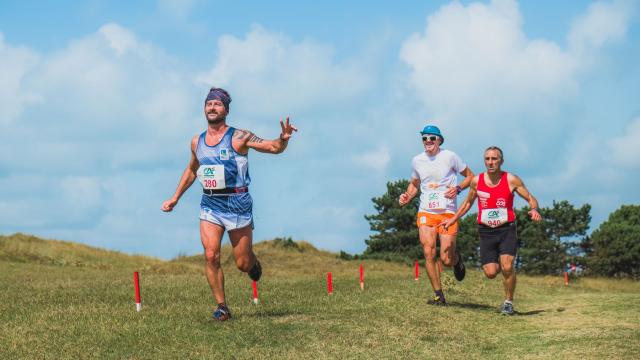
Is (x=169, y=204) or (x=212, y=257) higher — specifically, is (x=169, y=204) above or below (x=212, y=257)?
above

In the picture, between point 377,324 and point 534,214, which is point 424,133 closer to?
point 534,214

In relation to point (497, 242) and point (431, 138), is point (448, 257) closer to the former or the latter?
point (497, 242)

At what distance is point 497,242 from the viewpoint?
515 inches

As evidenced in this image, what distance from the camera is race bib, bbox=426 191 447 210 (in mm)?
13633

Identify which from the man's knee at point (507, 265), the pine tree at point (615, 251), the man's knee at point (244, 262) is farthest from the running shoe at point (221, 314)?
the pine tree at point (615, 251)

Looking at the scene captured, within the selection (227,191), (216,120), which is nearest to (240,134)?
(216,120)

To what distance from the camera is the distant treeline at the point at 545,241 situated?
4759 cm

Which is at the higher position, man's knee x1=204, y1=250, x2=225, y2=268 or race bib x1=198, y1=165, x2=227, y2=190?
race bib x1=198, y1=165, x2=227, y2=190

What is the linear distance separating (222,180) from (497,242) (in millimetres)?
5184

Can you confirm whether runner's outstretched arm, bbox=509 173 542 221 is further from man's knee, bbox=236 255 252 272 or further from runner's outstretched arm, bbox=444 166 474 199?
man's knee, bbox=236 255 252 272

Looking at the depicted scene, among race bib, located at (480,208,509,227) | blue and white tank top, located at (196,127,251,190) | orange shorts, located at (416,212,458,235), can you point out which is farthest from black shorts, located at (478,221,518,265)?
blue and white tank top, located at (196,127,251,190)

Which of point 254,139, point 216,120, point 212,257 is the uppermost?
point 216,120

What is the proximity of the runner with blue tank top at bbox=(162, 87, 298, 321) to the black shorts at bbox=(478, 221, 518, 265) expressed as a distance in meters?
4.43

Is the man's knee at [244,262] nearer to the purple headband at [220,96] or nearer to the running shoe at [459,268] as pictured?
the purple headband at [220,96]
